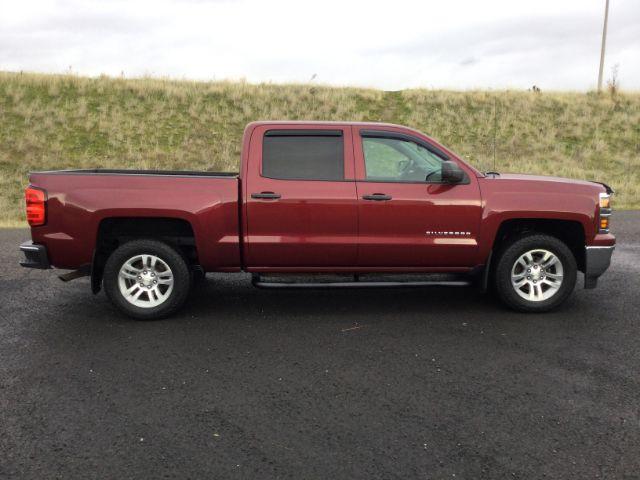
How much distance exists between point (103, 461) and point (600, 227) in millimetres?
5059

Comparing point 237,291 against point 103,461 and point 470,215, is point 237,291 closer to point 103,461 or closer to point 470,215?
point 470,215

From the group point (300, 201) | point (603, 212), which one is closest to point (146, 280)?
point (300, 201)

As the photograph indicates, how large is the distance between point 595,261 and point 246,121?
2291cm

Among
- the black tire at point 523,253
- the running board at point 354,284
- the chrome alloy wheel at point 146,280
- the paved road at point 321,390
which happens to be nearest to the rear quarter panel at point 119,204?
the chrome alloy wheel at point 146,280

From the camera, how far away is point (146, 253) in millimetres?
5703

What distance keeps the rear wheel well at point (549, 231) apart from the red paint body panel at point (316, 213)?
0.17 m

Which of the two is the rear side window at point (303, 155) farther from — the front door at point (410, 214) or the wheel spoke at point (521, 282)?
the wheel spoke at point (521, 282)

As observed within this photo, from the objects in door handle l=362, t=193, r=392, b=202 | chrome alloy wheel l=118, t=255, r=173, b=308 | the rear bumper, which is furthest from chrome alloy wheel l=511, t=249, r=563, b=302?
the rear bumper

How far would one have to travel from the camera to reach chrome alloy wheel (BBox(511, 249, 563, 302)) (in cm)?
597

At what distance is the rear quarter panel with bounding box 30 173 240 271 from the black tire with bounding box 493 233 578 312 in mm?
2728

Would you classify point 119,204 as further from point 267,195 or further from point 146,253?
point 267,195

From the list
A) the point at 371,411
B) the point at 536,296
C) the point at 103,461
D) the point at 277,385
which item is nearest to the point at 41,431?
the point at 103,461

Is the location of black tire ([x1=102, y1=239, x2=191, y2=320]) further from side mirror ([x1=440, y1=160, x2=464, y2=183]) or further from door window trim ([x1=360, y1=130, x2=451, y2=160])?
side mirror ([x1=440, y1=160, x2=464, y2=183])

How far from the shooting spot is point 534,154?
85.2 feet
